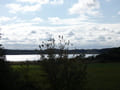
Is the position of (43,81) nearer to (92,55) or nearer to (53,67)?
(53,67)

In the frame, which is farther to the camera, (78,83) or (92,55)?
(92,55)

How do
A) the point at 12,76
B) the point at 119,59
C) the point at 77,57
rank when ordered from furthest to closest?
the point at 119,59 → the point at 77,57 → the point at 12,76

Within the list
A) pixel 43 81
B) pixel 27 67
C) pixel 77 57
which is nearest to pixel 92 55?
pixel 77 57

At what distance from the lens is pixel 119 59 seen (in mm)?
70625

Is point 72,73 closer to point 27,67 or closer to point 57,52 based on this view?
point 57,52

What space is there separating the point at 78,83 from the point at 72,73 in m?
0.48

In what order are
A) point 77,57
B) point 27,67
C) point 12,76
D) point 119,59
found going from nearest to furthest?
point 12,76 → point 77,57 → point 27,67 → point 119,59

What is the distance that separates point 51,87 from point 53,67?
2.90 ft

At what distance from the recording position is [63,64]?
11633 mm

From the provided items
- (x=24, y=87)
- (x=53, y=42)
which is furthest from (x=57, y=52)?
(x=24, y=87)

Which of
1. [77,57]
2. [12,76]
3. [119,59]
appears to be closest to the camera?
[12,76]

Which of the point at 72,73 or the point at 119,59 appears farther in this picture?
the point at 119,59

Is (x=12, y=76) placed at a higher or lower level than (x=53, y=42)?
lower

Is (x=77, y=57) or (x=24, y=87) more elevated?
(x=77, y=57)
